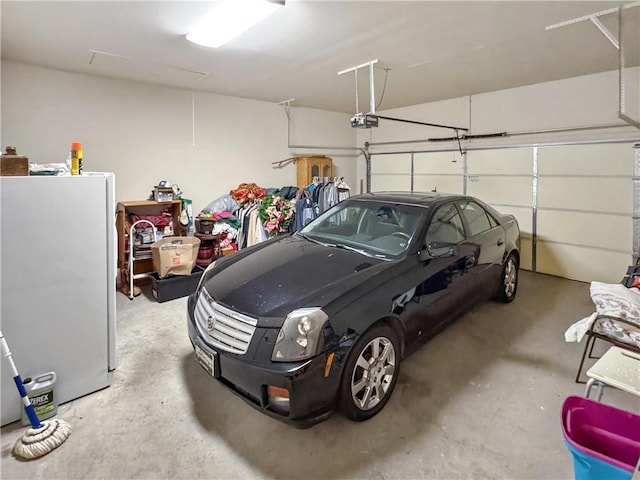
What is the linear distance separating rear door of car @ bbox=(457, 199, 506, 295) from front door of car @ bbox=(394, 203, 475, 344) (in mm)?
142

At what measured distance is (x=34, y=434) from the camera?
1.91 metres

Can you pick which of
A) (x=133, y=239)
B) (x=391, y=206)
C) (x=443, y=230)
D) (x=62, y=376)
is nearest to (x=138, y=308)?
(x=133, y=239)

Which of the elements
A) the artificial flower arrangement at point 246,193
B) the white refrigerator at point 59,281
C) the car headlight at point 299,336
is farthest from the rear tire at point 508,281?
the artificial flower arrangement at point 246,193

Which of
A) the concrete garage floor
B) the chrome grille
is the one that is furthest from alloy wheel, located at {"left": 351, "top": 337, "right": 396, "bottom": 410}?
the chrome grille

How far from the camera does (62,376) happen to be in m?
2.25

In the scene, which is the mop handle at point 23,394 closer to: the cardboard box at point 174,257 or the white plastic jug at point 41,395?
the white plastic jug at point 41,395

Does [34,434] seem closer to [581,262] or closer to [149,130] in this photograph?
[149,130]

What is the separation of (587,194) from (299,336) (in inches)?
194

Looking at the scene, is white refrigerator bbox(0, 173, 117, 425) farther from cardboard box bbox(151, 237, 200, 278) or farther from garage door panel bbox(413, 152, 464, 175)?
garage door panel bbox(413, 152, 464, 175)

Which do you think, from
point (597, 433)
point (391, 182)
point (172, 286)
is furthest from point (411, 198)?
point (391, 182)

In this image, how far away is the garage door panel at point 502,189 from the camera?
550 cm

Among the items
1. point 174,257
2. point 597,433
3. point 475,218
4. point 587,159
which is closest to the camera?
point 597,433

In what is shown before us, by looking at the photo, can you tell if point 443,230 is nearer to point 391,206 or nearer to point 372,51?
point 391,206

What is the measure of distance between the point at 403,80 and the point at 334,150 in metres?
2.88
